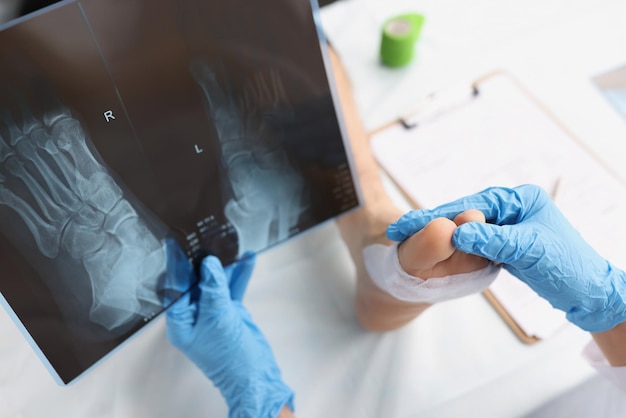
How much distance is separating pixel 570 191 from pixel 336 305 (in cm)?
45

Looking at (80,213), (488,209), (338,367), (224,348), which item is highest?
(80,213)

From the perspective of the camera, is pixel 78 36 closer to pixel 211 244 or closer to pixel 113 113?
pixel 113 113

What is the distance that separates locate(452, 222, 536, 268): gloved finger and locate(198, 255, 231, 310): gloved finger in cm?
32

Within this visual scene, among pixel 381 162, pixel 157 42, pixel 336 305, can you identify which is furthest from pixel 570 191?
pixel 157 42

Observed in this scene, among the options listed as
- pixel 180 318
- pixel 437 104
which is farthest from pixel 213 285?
pixel 437 104

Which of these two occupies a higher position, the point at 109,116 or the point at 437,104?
the point at 109,116

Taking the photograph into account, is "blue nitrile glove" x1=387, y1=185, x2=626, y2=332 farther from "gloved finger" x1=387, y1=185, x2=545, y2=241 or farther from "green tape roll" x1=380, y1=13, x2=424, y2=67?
"green tape roll" x1=380, y1=13, x2=424, y2=67

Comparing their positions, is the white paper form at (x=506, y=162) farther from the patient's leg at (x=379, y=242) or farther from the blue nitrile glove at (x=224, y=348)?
the blue nitrile glove at (x=224, y=348)

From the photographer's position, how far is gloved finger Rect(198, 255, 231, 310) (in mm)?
758

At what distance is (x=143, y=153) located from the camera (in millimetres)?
654

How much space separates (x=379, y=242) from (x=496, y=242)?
23cm

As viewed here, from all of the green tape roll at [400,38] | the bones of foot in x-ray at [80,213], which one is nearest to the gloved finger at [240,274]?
the bones of foot in x-ray at [80,213]

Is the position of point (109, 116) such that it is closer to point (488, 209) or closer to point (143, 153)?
point (143, 153)

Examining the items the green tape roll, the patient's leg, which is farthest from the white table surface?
the green tape roll
